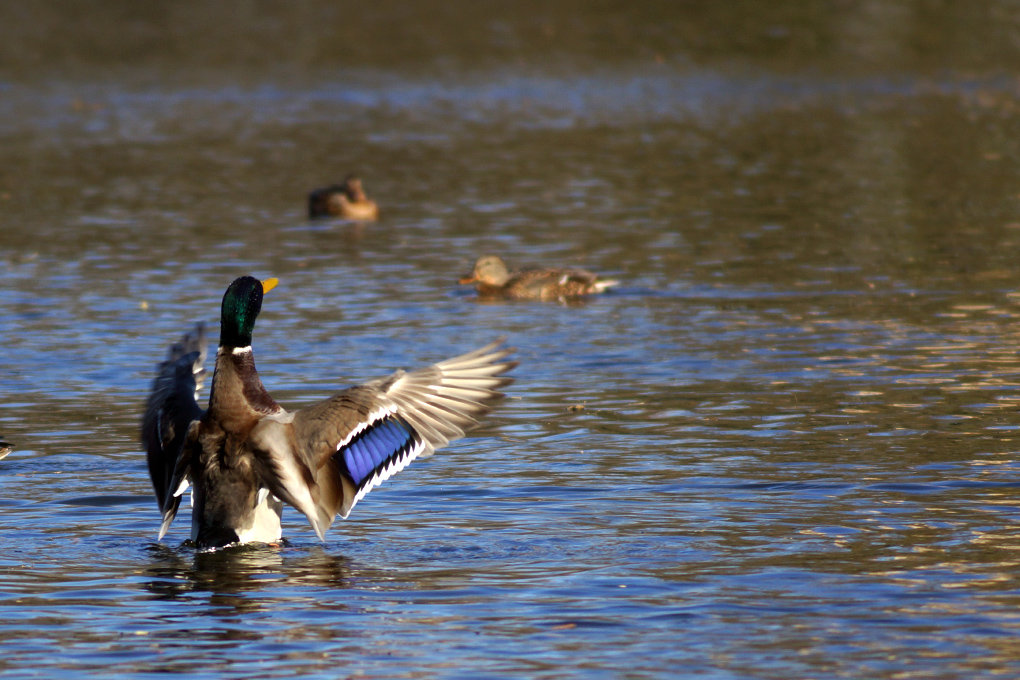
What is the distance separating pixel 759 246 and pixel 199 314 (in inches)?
253

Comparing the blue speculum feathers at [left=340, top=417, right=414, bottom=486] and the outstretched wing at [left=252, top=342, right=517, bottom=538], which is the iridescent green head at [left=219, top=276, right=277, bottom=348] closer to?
the outstretched wing at [left=252, top=342, right=517, bottom=538]

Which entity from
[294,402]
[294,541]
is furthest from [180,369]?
[294,402]

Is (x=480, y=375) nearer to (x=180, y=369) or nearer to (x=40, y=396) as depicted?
(x=180, y=369)

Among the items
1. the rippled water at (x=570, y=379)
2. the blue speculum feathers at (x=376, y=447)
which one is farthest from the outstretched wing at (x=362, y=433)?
the rippled water at (x=570, y=379)

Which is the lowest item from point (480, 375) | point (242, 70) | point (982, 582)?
point (982, 582)

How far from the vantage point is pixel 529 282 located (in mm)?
17375

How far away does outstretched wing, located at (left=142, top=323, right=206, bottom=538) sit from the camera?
30.1 feet

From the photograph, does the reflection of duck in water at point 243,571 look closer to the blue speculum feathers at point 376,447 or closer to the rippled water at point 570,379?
the rippled water at point 570,379

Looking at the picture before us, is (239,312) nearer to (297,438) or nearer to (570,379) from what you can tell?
(297,438)

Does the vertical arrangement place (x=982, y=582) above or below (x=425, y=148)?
below

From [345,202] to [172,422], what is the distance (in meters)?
13.7

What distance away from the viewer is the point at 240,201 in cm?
Answer: 2533

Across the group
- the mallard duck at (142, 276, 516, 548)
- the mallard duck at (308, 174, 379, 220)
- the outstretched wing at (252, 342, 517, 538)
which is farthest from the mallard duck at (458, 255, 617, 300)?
the outstretched wing at (252, 342, 517, 538)

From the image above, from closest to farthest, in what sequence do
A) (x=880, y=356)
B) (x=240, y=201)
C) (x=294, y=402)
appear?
(x=294, y=402) → (x=880, y=356) → (x=240, y=201)
